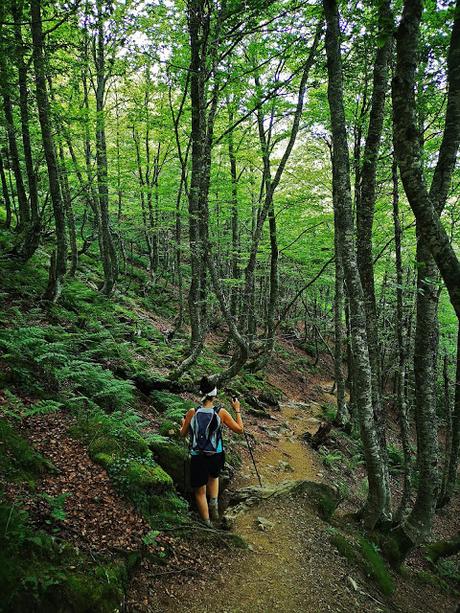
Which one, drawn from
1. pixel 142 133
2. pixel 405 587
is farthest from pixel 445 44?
pixel 142 133

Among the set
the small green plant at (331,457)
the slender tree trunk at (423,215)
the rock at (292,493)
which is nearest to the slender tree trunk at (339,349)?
the small green plant at (331,457)

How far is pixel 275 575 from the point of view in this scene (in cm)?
511

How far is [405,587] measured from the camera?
6.86 metres

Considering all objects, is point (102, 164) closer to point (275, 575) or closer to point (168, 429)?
point (168, 429)

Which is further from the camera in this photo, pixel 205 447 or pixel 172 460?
pixel 172 460

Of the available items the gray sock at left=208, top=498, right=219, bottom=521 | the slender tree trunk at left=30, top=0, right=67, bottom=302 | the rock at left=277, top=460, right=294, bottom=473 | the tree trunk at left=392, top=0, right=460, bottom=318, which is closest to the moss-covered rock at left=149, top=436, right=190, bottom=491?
the gray sock at left=208, top=498, right=219, bottom=521

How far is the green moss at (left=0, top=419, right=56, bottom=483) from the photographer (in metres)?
4.08

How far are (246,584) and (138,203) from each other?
22388 mm

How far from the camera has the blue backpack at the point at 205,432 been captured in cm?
577

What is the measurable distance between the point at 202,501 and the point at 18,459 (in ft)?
9.45

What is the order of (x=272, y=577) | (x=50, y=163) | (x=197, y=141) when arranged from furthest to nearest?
(x=50, y=163)
(x=197, y=141)
(x=272, y=577)

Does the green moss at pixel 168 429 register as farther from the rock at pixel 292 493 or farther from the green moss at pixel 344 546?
the green moss at pixel 344 546

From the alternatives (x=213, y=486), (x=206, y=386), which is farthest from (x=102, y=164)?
(x=213, y=486)

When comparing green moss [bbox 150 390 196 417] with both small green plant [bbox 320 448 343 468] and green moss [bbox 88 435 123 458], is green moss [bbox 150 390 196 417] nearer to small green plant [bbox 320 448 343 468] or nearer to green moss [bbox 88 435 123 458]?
green moss [bbox 88 435 123 458]
